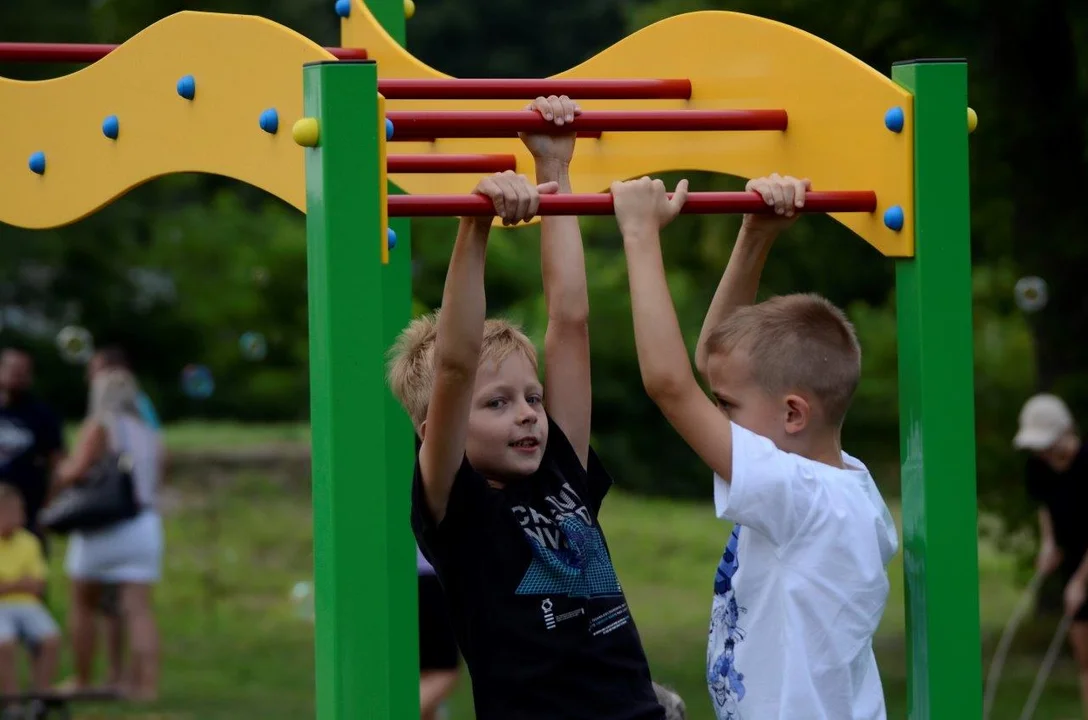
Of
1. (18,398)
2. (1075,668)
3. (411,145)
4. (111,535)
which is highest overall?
(411,145)

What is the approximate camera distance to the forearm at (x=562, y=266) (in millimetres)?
2986

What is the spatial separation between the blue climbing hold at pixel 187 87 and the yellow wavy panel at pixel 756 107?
79 centimetres

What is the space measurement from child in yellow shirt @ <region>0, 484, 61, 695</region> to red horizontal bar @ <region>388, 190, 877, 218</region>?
18.2ft

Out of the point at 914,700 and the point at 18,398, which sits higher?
the point at 18,398

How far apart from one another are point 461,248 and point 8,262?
17108 mm

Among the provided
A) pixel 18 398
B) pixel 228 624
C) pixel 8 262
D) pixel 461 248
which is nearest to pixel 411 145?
pixel 461 248

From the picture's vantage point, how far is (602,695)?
2.74 metres

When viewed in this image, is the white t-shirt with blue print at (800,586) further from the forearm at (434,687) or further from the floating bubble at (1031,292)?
the floating bubble at (1031,292)

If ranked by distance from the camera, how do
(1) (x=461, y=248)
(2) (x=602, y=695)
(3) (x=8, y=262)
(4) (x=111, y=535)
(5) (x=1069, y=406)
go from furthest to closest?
(3) (x=8, y=262)
(5) (x=1069, y=406)
(4) (x=111, y=535)
(2) (x=602, y=695)
(1) (x=461, y=248)

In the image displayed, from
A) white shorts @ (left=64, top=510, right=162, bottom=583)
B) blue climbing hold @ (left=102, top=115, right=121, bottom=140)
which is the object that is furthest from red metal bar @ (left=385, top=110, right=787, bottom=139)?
white shorts @ (left=64, top=510, right=162, bottom=583)

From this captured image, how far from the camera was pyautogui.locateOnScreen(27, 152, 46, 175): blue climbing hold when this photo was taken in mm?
3697

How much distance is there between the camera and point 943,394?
2.81 m

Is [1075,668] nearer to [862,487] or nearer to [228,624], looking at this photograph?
[228,624]

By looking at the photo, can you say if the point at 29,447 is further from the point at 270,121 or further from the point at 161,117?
the point at 270,121
